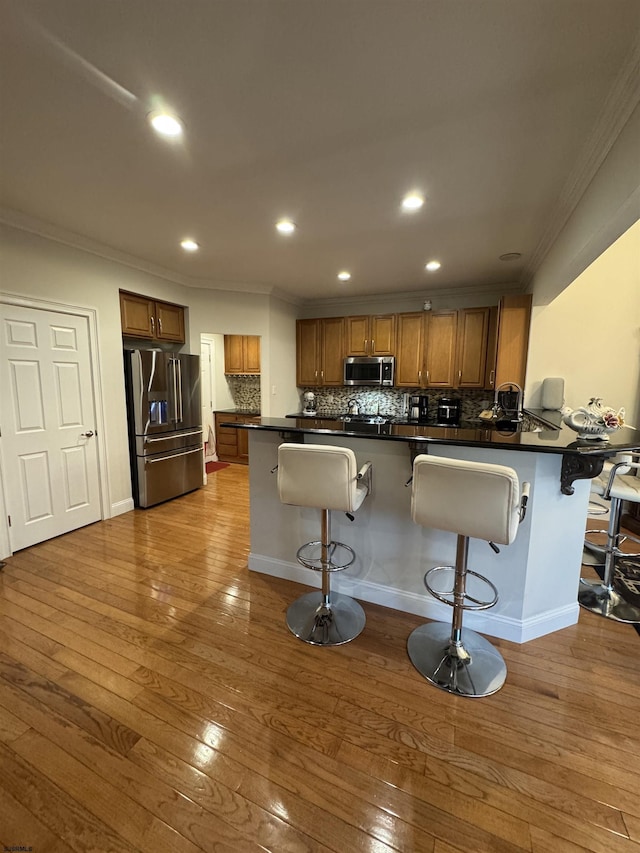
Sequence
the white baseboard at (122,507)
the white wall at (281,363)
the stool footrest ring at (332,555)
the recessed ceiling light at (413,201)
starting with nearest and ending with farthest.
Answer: the stool footrest ring at (332,555) < the recessed ceiling light at (413,201) < the white baseboard at (122,507) < the white wall at (281,363)

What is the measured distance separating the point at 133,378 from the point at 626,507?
17.8 ft

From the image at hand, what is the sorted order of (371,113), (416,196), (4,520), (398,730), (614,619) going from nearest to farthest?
(398,730), (371,113), (614,619), (416,196), (4,520)

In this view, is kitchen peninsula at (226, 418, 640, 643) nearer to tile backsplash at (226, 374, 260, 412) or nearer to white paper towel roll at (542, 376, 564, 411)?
white paper towel roll at (542, 376, 564, 411)

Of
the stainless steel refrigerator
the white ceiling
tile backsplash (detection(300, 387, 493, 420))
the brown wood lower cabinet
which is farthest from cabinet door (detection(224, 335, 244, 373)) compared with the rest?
the white ceiling

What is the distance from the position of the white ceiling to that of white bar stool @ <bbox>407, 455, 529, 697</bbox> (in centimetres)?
154

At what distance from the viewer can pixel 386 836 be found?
1.11m

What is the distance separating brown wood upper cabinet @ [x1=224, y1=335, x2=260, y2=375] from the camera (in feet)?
19.5

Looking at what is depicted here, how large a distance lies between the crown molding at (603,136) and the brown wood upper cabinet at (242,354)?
14.2ft

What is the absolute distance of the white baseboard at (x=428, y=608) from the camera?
1961 mm

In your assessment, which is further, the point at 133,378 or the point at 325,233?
the point at 133,378

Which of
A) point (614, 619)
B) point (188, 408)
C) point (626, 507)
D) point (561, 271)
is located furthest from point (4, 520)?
point (626, 507)

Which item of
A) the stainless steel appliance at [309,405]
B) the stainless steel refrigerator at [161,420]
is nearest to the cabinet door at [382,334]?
the stainless steel appliance at [309,405]

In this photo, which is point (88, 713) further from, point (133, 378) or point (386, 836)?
point (133, 378)

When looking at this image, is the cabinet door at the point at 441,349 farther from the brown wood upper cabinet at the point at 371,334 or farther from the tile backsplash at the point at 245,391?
the tile backsplash at the point at 245,391
